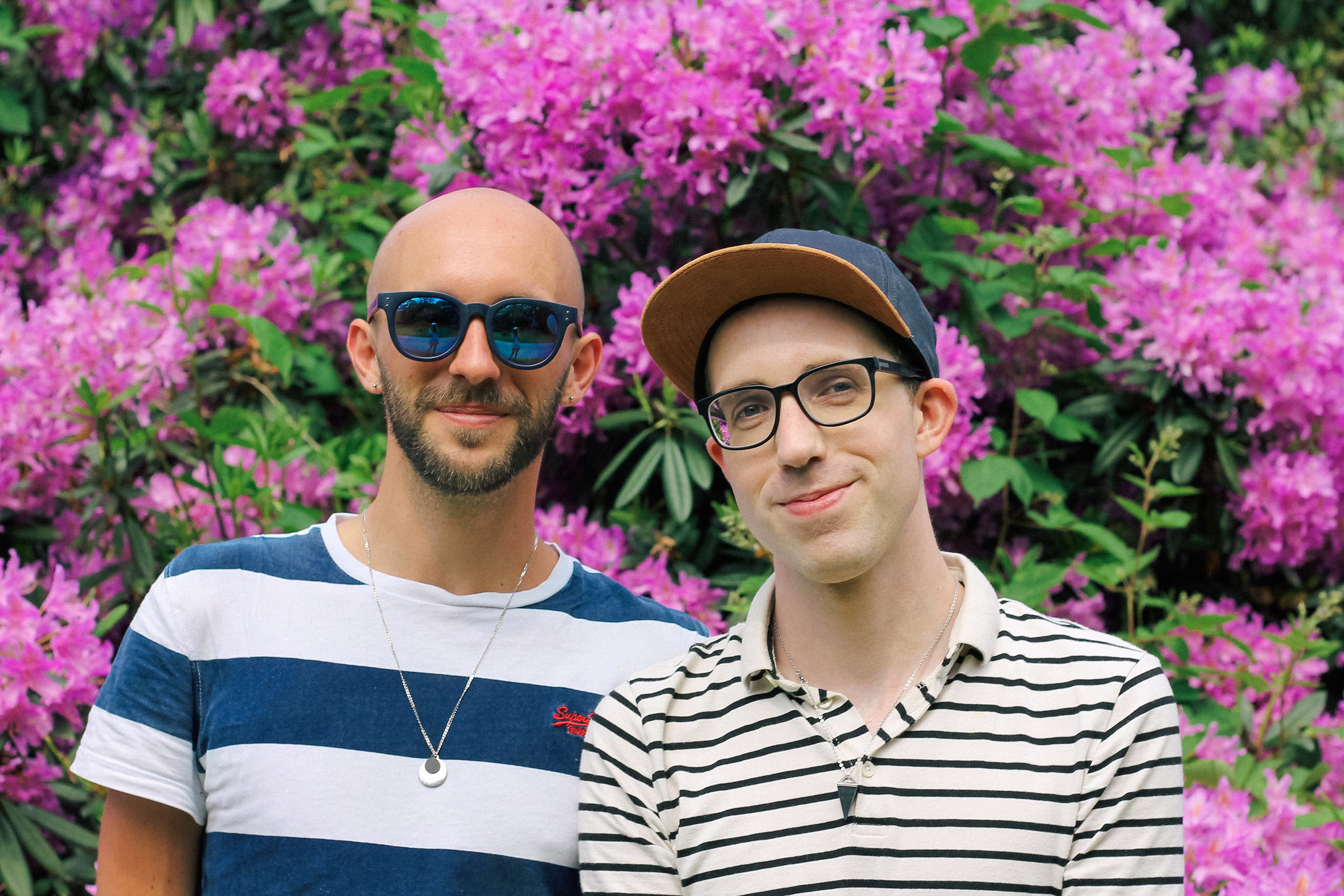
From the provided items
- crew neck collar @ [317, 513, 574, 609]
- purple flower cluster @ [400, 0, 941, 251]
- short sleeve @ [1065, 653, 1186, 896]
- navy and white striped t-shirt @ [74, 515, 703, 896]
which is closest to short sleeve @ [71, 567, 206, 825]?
navy and white striped t-shirt @ [74, 515, 703, 896]

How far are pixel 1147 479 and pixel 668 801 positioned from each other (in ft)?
4.81

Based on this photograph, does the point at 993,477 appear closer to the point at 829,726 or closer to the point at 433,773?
the point at 829,726

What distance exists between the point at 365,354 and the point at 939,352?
1294mm

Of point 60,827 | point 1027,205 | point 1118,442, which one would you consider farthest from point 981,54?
point 60,827

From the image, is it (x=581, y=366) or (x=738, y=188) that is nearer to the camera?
(x=581, y=366)

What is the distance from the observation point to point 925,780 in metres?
1.62

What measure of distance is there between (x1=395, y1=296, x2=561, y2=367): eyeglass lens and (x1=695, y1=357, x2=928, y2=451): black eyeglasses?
370mm

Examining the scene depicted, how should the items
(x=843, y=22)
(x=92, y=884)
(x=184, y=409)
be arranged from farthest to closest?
(x=184, y=409) < (x=843, y=22) < (x=92, y=884)

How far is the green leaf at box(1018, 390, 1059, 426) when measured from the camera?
9.04 ft

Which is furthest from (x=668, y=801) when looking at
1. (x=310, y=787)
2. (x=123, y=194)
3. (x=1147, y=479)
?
(x=123, y=194)

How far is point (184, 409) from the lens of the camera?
2980mm

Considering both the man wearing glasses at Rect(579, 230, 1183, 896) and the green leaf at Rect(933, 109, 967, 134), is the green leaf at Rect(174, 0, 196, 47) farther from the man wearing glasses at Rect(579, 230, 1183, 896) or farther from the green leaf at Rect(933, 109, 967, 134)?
the man wearing glasses at Rect(579, 230, 1183, 896)

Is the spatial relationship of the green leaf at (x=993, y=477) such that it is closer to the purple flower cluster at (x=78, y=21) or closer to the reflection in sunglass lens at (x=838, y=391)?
the reflection in sunglass lens at (x=838, y=391)

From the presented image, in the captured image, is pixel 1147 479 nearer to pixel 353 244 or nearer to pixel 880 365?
pixel 880 365
